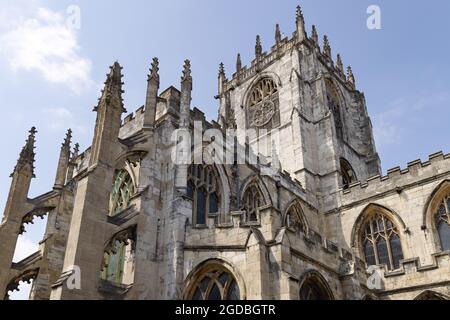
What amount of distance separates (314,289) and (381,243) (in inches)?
368

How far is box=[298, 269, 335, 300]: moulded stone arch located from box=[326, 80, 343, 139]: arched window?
1943 centimetres

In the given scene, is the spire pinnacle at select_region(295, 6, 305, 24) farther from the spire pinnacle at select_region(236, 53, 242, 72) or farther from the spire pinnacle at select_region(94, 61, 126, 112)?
the spire pinnacle at select_region(94, 61, 126, 112)

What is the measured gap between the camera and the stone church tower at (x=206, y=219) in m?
11.7

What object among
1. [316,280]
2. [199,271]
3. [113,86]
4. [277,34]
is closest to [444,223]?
[316,280]

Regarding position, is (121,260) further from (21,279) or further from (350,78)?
(350,78)

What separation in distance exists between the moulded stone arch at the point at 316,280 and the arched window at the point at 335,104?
63.7ft

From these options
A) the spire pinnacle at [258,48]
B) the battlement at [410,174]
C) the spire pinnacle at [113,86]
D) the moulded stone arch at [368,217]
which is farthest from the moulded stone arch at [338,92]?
the spire pinnacle at [113,86]

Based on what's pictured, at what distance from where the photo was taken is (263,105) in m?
32.2

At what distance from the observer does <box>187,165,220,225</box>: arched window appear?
51.6 feet

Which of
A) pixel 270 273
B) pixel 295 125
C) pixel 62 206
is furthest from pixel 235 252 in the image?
pixel 295 125

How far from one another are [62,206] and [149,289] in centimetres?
583

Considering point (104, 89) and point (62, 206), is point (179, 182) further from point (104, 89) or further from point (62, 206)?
point (62, 206)

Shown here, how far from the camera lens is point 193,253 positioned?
41.3ft

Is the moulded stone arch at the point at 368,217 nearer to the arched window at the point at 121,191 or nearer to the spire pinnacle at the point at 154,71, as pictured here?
the arched window at the point at 121,191
